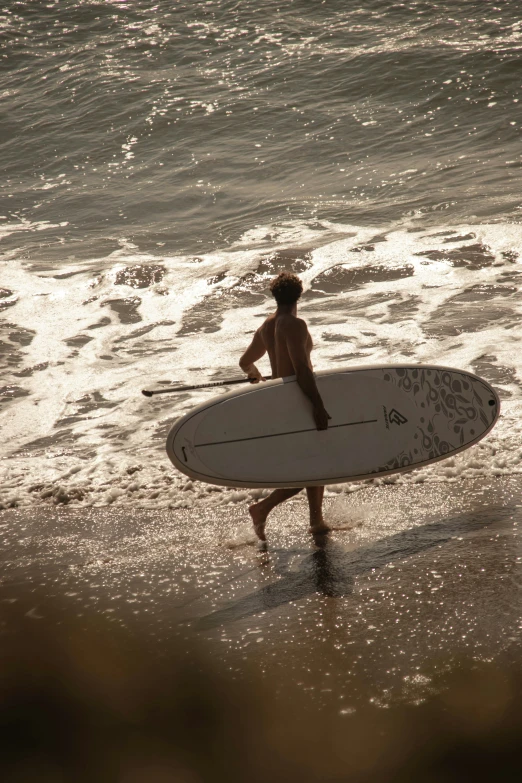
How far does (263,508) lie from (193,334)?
4000 millimetres

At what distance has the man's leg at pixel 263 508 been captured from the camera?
4.08m

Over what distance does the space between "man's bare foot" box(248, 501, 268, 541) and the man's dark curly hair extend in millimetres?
1122

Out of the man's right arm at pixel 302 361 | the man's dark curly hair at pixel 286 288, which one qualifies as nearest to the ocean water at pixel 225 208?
the man's right arm at pixel 302 361

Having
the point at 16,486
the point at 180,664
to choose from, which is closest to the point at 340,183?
the point at 16,486

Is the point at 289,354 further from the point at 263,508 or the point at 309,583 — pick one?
the point at 309,583

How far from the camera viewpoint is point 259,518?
4.08 metres

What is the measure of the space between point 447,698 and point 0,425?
174 inches

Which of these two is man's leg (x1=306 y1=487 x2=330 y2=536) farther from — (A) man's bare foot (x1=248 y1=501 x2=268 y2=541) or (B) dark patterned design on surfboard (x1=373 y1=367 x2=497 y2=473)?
(B) dark patterned design on surfboard (x1=373 y1=367 x2=497 y2=473)

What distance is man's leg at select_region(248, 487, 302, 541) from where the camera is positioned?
408 centimetres

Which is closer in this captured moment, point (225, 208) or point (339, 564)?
point (339, 564)

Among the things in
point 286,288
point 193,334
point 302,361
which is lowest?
point 193,334

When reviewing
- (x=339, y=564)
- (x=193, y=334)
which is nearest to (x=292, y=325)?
(x=339, y=564)

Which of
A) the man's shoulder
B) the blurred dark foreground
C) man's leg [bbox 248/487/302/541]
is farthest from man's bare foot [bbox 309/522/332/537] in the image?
the blurred dark foreground

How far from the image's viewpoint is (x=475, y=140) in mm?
12594
